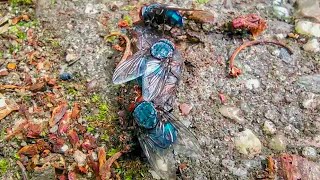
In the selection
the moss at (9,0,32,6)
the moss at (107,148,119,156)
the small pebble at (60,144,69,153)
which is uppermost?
the moss at (9,0,32,6)

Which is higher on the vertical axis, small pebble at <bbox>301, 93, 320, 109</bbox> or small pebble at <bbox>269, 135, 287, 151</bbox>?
small pebble at <bbox>301, 93, 320, 109</bbox>

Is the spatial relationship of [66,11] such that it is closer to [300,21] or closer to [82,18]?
[82,18]

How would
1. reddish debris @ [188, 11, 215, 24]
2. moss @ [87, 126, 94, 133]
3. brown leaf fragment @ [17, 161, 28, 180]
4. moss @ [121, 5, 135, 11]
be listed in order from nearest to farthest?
brown leaf fragment @ [17, 161, 28, 180] → moss @ [87, 126, 94, 133] → reddish debris @ [188, 11, 215, 24] → moss @ [121, 5, 135, 11]

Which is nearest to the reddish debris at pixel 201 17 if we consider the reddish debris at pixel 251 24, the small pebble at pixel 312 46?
the reddish debris at pixel 251 24

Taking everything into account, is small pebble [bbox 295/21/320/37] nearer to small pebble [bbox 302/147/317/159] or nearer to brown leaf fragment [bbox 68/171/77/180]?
small pebble [bbox 302/147/317/159]

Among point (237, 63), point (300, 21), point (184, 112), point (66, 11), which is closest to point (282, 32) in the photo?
point (300, 21)

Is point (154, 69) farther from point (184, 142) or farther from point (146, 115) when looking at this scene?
point (184, 142)

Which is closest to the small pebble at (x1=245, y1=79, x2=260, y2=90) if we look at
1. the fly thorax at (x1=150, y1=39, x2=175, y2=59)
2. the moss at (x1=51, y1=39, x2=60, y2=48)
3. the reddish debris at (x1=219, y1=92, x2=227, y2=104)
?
the reddish debris at (x1=219, y1=92, x2=227, y2=104)
